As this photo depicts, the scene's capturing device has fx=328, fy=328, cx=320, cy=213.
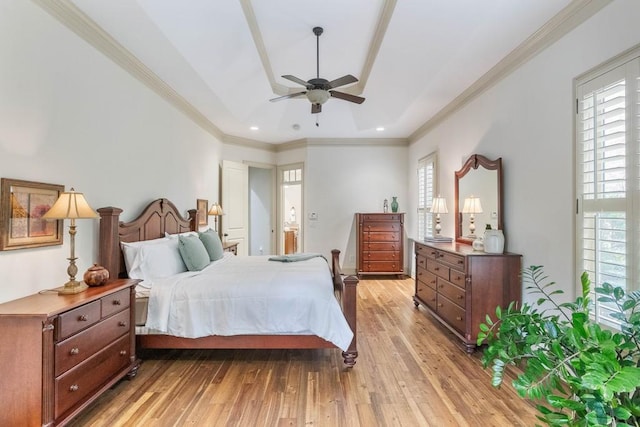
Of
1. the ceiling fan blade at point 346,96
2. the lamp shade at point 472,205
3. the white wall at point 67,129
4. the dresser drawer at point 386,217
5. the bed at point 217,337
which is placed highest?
the ceiling fan blade at point 346,96

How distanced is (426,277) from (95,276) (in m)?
3.56

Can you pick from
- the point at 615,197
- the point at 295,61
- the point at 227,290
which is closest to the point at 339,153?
the point at 295,61

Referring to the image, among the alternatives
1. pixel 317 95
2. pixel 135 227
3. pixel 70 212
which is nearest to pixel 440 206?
pixel 317 95

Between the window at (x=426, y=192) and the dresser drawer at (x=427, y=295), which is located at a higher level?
the window at (x=426, y=192)

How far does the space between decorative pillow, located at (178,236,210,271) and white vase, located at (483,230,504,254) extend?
2.90 m

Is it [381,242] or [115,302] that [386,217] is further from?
[115,302]

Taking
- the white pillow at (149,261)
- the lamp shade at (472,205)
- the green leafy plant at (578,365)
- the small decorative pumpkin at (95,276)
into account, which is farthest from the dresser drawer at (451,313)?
the small decorative pumpkin at (95,276)

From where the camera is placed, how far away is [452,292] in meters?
3.43

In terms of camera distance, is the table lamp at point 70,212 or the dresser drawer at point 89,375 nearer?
the dresser drawer at point 89,375

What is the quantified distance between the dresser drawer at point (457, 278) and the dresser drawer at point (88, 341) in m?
2.97

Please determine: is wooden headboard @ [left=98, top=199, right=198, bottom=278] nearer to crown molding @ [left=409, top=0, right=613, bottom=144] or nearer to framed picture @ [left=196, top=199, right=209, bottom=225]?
framed picture @ [left=196, top=199, right=209, bottom=225]

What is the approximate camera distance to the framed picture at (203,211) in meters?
A: 5.09

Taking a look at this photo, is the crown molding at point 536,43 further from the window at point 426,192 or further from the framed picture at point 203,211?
the framed picture at point 203,211

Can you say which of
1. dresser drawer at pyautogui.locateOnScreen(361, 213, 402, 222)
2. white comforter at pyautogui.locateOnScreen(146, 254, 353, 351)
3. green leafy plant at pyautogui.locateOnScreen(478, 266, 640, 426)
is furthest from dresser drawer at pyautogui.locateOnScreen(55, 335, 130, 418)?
dresser drawer at pyautogui.locateOnScreen(361, 213, 402, 222)
